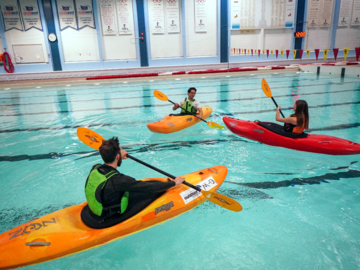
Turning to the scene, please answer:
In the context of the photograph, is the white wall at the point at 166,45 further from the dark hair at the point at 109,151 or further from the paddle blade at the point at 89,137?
the dark hair at the point at 109,151

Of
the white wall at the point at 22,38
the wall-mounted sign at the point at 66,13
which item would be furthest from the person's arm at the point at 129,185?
the white wall at the point at 22,38

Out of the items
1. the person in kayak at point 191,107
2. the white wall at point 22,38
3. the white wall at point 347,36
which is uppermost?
the white wall at point 22,38

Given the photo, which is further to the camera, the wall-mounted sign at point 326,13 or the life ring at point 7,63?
the wall-mounted sign at point 326,13

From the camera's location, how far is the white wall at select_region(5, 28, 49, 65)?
1202cm

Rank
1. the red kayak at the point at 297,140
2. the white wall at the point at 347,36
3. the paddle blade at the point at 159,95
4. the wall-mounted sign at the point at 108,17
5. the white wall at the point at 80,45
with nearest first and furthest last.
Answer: the red kayak at the point at 297,140
the paddle blade at the point at 159,95
the wall-mounted sign at the point at 108,17
the white wall at the point at 80,45
the white wall at the point at 347,36

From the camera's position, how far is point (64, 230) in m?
1.76

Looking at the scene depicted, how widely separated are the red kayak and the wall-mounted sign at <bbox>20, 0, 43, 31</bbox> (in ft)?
41.3

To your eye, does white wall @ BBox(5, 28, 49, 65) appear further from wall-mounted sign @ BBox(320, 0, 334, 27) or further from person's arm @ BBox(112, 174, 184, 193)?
wall-mounted sign @ BBox(320, 0, 334, 27)

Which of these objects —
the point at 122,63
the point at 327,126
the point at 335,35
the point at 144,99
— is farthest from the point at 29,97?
the point at 335,35

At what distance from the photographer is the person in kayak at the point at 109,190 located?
68.1 inches

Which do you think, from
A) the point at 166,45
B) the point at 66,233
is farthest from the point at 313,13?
the point at 66,233

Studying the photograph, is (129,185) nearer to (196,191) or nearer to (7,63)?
(196,191)

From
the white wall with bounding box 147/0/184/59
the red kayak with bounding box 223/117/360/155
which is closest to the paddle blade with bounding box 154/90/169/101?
the red kayak with bounding box 223/117/360/155

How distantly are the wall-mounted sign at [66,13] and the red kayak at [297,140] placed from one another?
11797 millimetres
